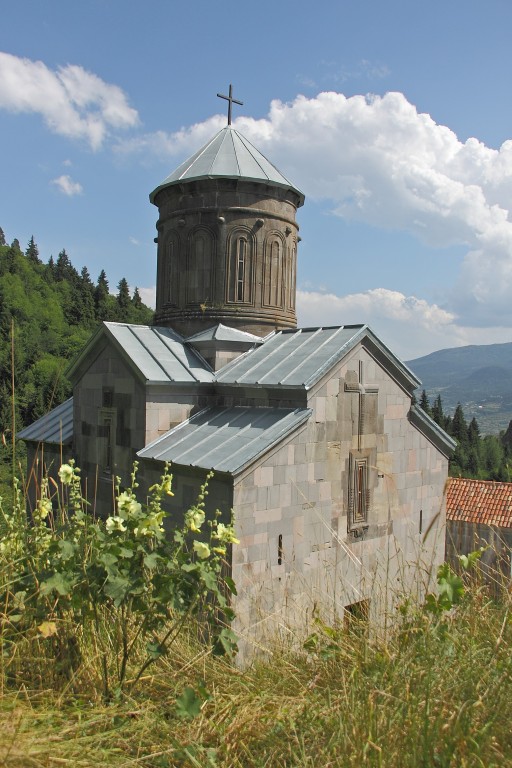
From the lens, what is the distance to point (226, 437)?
703 centimetres

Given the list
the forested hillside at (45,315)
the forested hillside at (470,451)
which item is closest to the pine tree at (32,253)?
the forested hillside at (45,315)

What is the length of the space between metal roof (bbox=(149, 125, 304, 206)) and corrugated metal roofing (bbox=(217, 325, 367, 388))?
2.67 m

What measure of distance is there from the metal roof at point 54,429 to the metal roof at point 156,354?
114 cm

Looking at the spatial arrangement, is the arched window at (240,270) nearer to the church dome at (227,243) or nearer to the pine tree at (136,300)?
the church dome at (227,243)

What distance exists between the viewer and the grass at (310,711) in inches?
80.0

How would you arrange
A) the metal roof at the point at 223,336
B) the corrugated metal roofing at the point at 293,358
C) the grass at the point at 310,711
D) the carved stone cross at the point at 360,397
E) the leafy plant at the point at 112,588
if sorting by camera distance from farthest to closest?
→ 1. the metal roof at the point at 223,336
2. the carved stone cross at the point at 360,397
3. the corrugated metal roofing at the point at 293,358
4. the leafy plant at the point at 112,588
5. the grass at the point at 310,711

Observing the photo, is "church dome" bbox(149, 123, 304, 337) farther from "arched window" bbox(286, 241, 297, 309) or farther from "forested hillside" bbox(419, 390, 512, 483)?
"forested hillside" bbox(419, 390, 512, 483)

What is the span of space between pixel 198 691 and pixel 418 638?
40.2 inches

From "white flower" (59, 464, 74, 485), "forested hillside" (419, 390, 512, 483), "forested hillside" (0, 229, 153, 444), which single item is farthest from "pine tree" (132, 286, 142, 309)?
"white flower" (59, 464, 74, 485)

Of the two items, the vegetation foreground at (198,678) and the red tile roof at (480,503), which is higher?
the vegetation foreground at (198,678)

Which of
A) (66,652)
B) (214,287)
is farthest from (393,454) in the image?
(66,652)

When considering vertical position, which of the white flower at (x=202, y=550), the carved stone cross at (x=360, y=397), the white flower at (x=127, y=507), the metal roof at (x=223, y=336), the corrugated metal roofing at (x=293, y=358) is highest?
the metal roof at (x=223, y=336)

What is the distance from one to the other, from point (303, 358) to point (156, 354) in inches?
83.0

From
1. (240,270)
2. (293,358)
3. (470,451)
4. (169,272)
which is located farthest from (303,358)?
(470,451)
